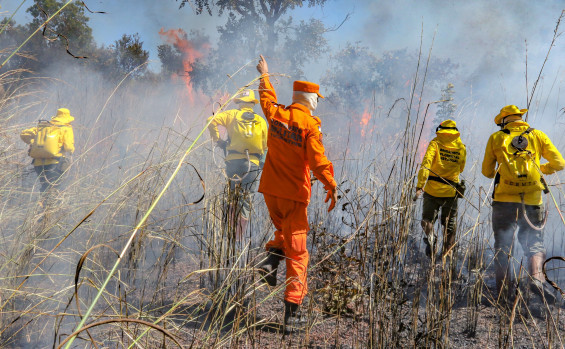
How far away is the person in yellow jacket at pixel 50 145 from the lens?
5.45 metres

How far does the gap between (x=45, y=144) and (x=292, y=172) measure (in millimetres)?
3957

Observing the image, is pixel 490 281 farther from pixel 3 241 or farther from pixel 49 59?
pixel 49 59

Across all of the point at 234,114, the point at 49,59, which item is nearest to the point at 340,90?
the point at 49,59

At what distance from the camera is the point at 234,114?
4828 millimetres

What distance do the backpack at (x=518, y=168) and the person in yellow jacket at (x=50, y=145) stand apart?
15.5 ft

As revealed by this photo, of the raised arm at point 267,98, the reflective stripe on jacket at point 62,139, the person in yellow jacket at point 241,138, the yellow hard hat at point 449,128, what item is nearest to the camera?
the raised arm at point 267,98

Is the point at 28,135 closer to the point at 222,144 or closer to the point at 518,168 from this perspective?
the point at 222,144

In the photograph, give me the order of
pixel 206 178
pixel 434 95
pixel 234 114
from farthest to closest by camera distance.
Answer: pixel 434 95 → pixel 234 114 → pixel 206 178

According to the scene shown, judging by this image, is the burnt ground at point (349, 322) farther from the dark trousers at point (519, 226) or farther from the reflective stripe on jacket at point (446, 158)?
the reflective stripe on jacket at point (446, 158)

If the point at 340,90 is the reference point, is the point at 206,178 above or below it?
below

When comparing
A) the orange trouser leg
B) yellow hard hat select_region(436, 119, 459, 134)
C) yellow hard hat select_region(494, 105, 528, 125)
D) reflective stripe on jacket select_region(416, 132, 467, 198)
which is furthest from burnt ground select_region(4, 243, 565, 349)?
yellow hard hat select_region(436, 119, 459, 134)

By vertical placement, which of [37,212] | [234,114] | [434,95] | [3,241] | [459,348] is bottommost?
[459,348]

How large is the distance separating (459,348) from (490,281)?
2106mm

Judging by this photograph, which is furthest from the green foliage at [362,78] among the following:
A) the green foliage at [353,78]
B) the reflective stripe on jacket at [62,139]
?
the reflective stripe on jacket at [62,139]
